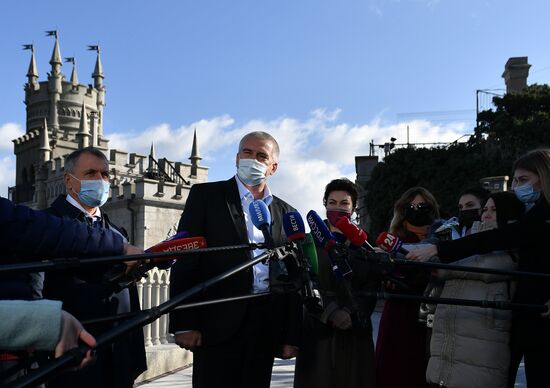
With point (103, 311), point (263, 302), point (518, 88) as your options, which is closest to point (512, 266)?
point (263, 302)

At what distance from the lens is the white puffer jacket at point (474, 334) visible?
3740 millimetres

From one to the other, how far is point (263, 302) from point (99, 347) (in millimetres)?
1781

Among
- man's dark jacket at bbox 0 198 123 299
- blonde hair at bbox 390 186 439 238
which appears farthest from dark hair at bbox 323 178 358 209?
man's dark jacket at bbox 0 198 123 299

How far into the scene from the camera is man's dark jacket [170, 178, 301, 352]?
368cm

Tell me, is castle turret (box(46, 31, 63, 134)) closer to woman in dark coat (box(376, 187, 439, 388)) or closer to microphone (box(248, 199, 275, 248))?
woman in dark coat (box(376, 187, 439, 388))

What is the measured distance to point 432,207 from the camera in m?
5.41

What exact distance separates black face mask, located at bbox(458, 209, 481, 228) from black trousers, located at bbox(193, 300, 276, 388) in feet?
7.41

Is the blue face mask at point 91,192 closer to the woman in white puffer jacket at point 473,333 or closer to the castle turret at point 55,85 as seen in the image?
the woman in white puffer jacket at point 473,333

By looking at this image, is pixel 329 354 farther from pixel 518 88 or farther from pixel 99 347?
pixel 518 88

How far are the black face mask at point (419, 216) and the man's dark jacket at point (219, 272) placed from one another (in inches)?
64.0

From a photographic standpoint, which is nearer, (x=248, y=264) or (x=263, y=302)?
(x=248, y=264)

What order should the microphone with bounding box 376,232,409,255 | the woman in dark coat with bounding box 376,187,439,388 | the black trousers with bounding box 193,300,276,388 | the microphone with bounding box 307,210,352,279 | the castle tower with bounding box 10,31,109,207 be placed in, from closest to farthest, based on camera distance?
the microphone with bounding box 307,210,352,279 → the microphone with bounding box 376,232,409,255 → the black trousers with bounding box 193,300,276,388 → the woman in dark coat with bounding box 376,187,439,388 → the castle tower with bounding box 10,31,109,207

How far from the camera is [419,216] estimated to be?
536 cm

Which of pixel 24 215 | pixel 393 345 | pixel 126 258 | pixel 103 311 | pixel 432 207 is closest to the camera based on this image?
pixel 126 258
